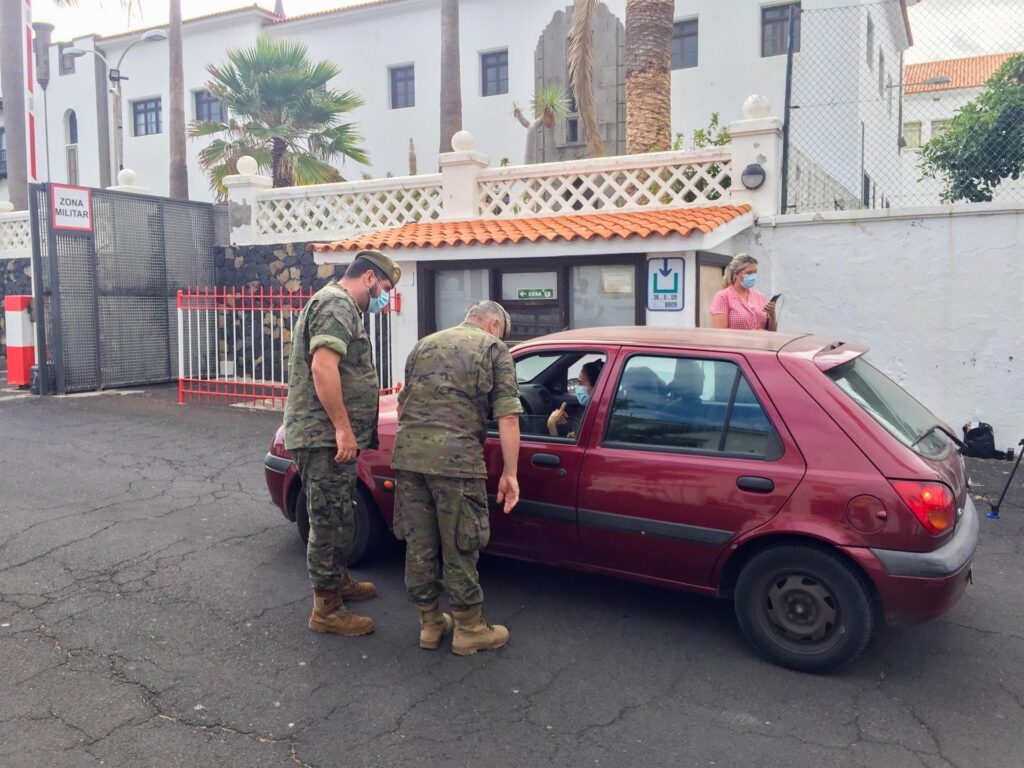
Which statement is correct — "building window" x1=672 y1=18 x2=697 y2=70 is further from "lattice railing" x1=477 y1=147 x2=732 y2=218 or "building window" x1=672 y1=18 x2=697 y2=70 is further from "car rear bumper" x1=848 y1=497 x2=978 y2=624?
"car rear bumper" x1=848 y1=497 x2=978 y2=624

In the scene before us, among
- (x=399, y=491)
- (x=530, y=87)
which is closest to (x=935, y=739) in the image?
(x=399, y=491)

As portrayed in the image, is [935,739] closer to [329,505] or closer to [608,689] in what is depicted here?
[608,689]

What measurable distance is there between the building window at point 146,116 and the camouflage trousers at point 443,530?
2800 centimetres

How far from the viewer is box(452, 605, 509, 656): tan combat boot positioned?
3.78m

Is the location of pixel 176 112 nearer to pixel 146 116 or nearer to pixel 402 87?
pixel 402 87

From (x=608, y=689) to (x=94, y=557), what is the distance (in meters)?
3.29

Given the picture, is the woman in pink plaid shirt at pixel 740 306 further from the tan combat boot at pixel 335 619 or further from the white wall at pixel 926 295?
the tan combat boot at pixel 335 619

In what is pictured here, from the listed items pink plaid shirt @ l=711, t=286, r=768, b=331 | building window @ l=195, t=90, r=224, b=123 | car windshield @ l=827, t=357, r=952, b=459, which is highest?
building window @ l=195, t=90, r=224, b=123

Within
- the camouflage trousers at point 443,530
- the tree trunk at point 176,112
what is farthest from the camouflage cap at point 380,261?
the tree trunk at point 176,112

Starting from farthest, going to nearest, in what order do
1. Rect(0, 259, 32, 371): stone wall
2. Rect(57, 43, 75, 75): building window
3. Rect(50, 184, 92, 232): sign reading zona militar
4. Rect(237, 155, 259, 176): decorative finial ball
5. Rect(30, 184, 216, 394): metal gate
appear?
Rect(57, 43, 75, 75): building window < Rect(0, 259, 32, 371): stone wall < Rect(237, 155, 259, 176): decorative finial ball < Rect(30, 184, 216, 394): metal gate < Rect(50, 184, 92, 232): sign reading zona militar

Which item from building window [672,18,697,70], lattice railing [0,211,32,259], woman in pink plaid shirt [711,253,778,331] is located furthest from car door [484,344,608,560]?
building window [672,18,697,70]

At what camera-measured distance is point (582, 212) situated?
32.8 feet

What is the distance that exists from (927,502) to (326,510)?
2.57 metres

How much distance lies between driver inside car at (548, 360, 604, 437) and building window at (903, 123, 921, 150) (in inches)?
482
